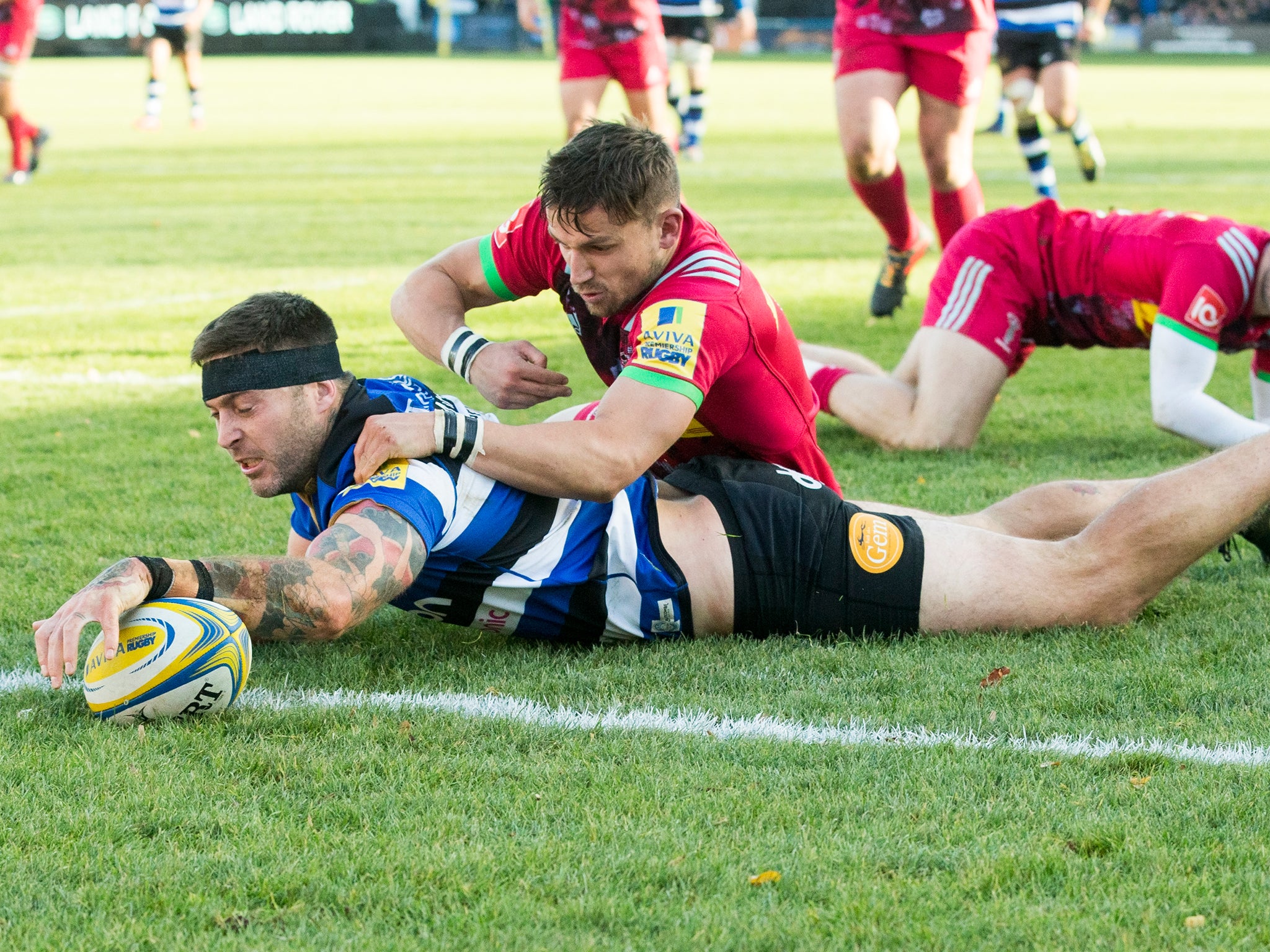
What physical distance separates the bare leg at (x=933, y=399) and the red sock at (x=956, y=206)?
209cm

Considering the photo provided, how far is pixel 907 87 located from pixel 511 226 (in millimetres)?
4150

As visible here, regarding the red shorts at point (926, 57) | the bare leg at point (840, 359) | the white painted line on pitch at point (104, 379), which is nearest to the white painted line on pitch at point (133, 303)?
the white painted line on pitch at point (104, 379)

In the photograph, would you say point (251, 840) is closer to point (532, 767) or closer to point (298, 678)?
point (532, 767)

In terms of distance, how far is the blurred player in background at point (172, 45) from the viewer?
20609mm

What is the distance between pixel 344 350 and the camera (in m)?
7.37

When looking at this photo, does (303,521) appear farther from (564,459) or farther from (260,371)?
(564,459)

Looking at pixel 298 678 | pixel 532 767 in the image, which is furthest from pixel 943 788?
pixel 298 678

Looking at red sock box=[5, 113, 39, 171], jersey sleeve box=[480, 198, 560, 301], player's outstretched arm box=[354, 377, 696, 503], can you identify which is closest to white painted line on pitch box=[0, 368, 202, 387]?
jersey sleeve box=[480, 198, 560, 301]

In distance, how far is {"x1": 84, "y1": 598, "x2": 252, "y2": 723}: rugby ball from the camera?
3150 mm

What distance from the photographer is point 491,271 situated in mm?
4559

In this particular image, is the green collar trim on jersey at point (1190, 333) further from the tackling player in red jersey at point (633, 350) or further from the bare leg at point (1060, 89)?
the bare leg at point (1060, 89)

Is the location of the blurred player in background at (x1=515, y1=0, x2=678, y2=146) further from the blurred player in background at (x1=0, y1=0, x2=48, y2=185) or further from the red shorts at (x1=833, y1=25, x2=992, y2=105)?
the blurred player in background at (x1=0, y1=0, x2=48, y2=185)

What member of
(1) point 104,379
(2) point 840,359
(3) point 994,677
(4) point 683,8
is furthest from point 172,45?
(3) point 994,677

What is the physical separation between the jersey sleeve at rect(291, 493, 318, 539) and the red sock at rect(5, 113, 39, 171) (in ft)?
41.0
